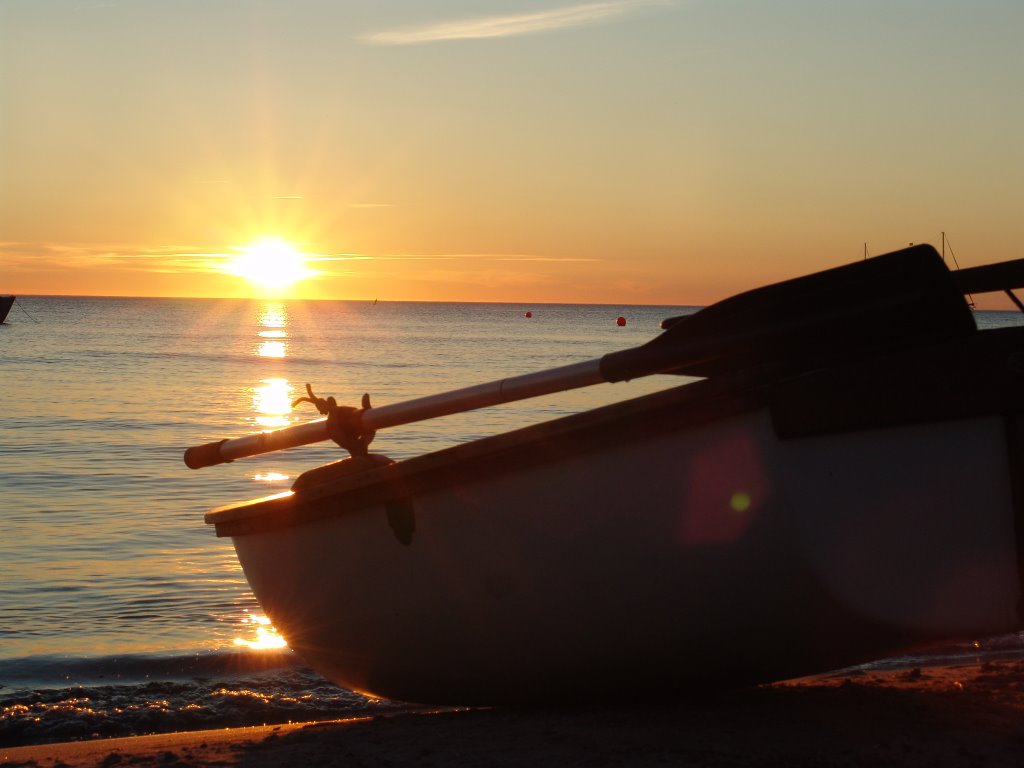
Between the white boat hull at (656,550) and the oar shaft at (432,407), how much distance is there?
0.46 m

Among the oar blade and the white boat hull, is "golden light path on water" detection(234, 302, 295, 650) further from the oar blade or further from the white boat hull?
the oar blade

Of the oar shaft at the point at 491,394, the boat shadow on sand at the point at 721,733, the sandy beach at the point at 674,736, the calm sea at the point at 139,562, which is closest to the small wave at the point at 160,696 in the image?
the calm sea at the point at 139,562

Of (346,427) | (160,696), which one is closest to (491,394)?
(346,427)

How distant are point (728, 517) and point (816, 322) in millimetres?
673

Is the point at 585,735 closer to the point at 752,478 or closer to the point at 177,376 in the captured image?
the point at 752,478

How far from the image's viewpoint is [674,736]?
13.0ft

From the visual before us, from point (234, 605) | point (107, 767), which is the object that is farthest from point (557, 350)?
point (107, 767)

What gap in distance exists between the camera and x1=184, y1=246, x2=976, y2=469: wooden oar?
3.56m

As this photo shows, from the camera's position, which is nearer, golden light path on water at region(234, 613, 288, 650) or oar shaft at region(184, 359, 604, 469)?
oar shaft at region(184, 359, 604, 469)

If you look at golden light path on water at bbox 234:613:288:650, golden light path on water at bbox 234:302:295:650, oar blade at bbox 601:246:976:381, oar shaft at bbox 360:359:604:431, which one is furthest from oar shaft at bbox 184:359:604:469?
golden light path on water at bbox 234:613:288:650

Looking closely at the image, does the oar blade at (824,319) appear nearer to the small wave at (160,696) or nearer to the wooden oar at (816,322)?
the wooden oar at (816,322)

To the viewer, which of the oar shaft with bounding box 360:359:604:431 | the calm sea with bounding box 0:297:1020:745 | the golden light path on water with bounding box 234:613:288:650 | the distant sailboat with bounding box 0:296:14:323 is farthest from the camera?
the distant sailboat with bounding box 0:296:14:323

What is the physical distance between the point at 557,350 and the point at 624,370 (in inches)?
2144

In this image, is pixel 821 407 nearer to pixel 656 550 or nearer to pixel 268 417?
pixel 656 550
